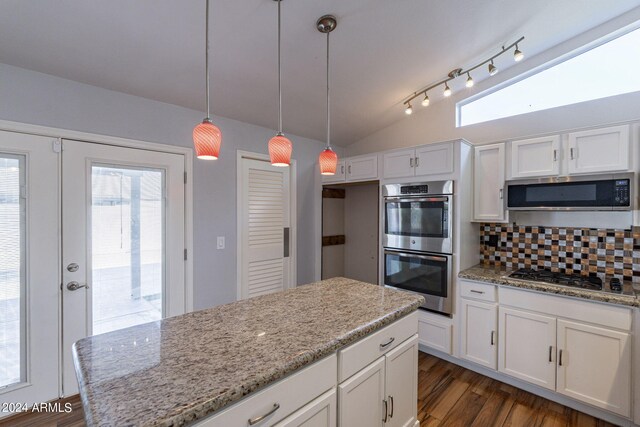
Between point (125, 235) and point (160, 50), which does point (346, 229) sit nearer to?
point (125, 235)

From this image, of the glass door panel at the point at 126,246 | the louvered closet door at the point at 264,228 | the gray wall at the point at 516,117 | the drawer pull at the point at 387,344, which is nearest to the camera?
the drawer pull at the point at 387,344

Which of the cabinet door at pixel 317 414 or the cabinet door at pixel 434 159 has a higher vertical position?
the cabinet door at pixel 434 159

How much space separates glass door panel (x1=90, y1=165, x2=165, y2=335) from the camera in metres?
2.21

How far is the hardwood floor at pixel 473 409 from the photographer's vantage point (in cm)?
194

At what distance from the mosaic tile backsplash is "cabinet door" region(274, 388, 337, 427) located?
2429mm

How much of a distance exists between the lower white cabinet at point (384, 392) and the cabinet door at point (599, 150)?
1888mm

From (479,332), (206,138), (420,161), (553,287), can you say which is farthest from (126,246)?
(553,287)

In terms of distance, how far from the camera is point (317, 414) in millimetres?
1133

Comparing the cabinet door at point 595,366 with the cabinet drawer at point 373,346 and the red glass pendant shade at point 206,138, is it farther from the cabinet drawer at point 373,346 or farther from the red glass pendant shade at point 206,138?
the red glass pendant shade at point 206,138

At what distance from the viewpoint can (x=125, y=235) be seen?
7.61 feet

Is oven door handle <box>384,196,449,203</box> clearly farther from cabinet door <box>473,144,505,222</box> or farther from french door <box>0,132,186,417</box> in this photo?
french door <box>0,132,186,417</box>

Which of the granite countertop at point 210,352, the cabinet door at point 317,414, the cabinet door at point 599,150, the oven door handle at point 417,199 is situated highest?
the cabinet door at point 599,150

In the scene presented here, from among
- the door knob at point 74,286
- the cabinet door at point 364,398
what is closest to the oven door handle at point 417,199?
the cabinet door at point 364,398

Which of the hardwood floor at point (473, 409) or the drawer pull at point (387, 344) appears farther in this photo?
the hardwood floor at point (473, 409)
